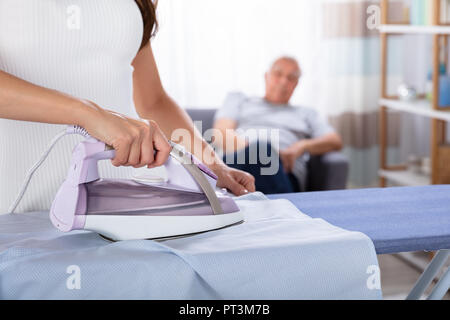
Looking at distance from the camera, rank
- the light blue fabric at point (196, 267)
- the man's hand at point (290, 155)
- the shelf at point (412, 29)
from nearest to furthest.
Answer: the light blue fabric at point (196, 267) < the shelf at point (412, 29) < the man's hand at point (290, 155)

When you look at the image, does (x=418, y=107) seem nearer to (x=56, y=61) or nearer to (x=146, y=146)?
(x=56, y=61)

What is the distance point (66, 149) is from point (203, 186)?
364 mm

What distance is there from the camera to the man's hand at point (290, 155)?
324 centimetres

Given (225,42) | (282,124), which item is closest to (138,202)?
(282,124)

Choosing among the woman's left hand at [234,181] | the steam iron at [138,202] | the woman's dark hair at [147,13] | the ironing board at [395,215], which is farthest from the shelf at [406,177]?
the steam iron at [138,202]

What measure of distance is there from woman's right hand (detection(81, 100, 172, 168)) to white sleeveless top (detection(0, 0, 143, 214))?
0.96ft

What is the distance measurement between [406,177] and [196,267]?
263 cm

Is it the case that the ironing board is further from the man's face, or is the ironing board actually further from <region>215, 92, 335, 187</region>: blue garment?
the man's face

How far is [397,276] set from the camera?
277 centimetres

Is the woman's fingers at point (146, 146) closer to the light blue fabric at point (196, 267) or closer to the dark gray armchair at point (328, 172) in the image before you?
the light blue fabric at point (196, 267)

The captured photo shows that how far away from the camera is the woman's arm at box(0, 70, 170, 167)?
38.3 inches

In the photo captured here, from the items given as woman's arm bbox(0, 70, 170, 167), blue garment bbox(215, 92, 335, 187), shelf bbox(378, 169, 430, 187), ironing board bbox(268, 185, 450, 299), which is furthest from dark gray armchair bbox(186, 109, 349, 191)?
woman's arm bbox(0, 70, 170, 167)

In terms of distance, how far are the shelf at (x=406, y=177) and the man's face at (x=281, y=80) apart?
69 cm
